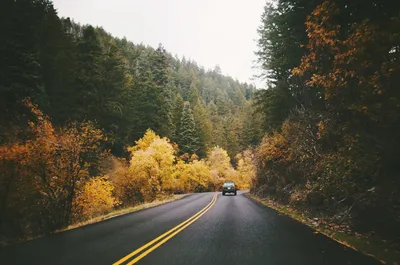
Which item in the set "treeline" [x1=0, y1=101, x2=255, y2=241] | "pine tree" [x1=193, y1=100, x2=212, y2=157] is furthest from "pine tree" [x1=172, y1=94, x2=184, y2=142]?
"treeline" [x1=0, y1=101, x2=255, y2=241]

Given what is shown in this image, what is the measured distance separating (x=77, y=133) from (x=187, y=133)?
4926 centimetres

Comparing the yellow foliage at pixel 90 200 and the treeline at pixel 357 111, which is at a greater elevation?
the treeline at pixel 357 111

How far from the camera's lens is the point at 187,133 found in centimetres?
6500

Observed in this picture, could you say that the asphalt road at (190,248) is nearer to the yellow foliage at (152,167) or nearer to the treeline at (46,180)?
the treeline at (46,180)

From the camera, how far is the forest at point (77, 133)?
1473cm

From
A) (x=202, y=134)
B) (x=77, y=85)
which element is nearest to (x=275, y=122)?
(x=77, y=85)

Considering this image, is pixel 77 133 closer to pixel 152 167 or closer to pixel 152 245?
pixel 152 245

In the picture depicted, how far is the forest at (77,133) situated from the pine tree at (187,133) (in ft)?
0.68

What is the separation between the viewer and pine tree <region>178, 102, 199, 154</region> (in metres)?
64.2

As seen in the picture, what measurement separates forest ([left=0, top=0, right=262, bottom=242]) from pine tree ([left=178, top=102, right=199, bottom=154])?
21 cm

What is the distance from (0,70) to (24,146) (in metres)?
10.3

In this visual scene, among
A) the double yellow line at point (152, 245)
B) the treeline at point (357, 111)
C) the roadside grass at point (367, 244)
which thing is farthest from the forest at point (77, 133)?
the treeline at point (357, 111)

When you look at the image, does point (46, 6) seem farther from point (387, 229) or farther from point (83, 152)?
point (387, 229)

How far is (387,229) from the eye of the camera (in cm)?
838
